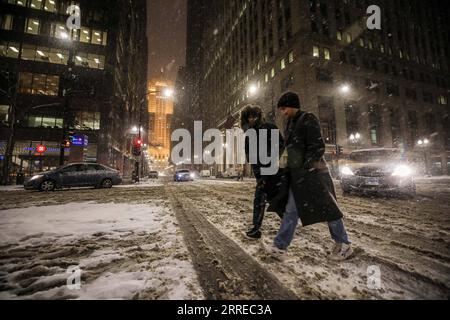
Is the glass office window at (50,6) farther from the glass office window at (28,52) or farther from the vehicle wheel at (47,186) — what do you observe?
the vehicle wheel at (47,186)

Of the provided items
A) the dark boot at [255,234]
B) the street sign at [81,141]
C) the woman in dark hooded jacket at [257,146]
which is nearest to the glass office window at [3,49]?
the street sign at [81,141]

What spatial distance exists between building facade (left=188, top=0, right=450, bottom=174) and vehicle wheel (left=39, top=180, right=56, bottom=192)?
2129cm

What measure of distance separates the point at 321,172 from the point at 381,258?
111 centimetres

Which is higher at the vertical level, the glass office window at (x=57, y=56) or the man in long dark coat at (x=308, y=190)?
the glass office window at (x=57, y=56)

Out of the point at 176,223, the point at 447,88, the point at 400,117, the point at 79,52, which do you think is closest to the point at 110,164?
the point at 79,52

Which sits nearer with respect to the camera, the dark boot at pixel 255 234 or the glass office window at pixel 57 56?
the dark boot at pixel 255 234

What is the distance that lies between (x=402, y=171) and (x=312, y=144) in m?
6.67

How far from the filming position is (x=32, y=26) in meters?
25.7

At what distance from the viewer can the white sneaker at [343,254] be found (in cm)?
218

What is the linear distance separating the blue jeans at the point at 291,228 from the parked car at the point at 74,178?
40.3ft

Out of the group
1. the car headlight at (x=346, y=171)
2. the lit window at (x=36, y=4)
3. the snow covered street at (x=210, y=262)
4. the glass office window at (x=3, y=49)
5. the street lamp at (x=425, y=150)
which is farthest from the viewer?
the street lamp at (x=425, y=150)

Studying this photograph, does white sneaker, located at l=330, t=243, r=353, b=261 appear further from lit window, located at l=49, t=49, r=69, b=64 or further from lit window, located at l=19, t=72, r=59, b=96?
lit window, located at l=49, t=49, r=69, b=64

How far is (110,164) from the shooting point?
2848 centimetres
